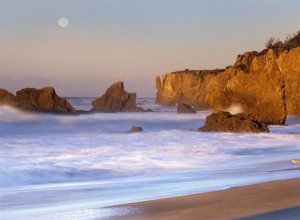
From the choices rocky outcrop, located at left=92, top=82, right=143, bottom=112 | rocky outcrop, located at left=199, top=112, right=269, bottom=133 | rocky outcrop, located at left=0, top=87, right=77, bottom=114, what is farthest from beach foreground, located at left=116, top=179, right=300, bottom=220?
rocky outcrop, located at left=92, top=82, right=143, bottom=112

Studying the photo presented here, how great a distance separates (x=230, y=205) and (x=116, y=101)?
34246 millimetres

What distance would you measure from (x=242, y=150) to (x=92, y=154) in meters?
3.61

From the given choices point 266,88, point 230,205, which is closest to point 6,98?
point 266,88

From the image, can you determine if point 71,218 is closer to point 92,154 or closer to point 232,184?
point 232,184

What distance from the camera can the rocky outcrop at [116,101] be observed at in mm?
37853

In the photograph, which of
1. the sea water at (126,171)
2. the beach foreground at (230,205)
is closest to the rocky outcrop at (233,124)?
the sea water at (126,171)

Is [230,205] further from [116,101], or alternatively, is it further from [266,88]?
[116,101]

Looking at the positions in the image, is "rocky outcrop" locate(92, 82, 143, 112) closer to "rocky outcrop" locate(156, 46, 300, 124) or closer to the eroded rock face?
the eroded rock face

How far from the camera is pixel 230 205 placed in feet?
14.9

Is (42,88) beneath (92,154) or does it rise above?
above

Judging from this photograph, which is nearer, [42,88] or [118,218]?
[118,218]

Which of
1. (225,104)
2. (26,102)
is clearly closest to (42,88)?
(26,102)

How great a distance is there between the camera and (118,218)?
164 inches

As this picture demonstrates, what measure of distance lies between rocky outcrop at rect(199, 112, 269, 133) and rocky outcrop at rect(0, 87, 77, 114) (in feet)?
42.0
